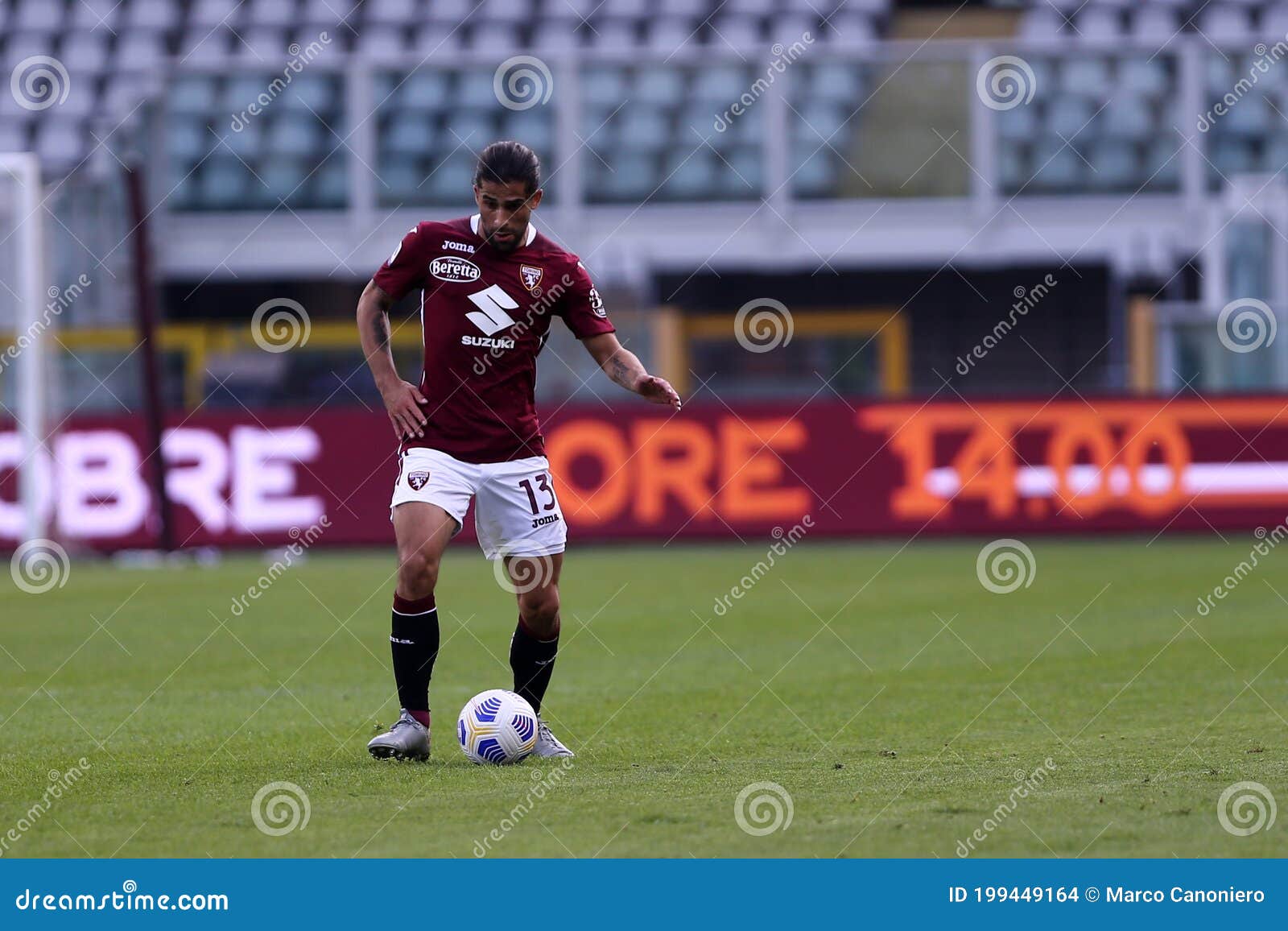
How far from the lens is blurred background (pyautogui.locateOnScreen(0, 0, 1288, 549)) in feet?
61.6

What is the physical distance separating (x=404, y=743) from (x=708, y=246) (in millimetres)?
17631

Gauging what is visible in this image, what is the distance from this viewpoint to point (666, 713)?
798 centimetres

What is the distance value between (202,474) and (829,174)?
9376 mm

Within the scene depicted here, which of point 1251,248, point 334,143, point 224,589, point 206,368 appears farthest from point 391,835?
point 334,143

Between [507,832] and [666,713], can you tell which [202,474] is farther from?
[507,832]

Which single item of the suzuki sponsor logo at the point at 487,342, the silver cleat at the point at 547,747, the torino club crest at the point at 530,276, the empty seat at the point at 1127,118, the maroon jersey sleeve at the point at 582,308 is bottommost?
the silver cleat at the point at 547,747
